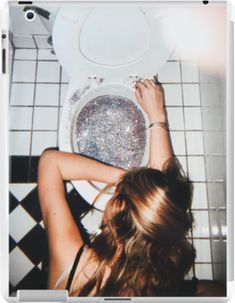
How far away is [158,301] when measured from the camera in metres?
1.05

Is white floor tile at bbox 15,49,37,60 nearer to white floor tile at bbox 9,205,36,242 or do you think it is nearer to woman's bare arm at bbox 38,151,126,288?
woman's bare arm at bbox 38,151,126,288

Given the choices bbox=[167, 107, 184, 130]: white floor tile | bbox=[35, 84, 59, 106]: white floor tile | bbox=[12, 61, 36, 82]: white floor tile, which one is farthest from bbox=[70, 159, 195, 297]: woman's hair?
bbox=[12, 61, 36, 82]: white floor tile

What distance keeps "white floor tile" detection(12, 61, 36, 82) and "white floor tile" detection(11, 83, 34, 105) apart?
18mm

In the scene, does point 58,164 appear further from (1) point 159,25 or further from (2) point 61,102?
(1) point 159,25

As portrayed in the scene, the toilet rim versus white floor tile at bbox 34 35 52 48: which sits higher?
white floor tile at bbox 34 35 52 48

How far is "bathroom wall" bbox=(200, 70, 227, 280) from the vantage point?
1.08 m

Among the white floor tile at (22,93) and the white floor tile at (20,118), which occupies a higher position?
the white floor tile at (22,93)

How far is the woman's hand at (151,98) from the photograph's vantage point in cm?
110

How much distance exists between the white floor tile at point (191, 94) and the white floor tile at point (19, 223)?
1.89ft

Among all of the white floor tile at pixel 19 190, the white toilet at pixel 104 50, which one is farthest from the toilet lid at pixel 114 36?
the white floor tile at pixel 19 190

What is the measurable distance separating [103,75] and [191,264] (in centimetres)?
61

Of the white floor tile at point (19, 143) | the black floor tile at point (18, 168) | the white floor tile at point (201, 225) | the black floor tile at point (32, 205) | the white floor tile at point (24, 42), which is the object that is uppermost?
the white floor tile at point (24, 42)

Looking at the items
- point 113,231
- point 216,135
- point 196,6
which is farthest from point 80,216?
point 196,6

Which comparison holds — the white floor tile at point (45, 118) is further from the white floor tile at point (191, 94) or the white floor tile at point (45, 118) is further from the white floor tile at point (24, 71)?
the white floor tile at point (191, 94)
